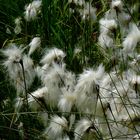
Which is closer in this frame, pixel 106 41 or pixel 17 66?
pixel 17 66

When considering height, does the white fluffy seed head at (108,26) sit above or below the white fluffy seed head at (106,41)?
above

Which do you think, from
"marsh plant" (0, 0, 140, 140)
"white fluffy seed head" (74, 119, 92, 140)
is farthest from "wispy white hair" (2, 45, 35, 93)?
"white fluffy seed head" (74, 119, 92, 140)

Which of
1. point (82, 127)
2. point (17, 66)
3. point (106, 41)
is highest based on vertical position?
point (106, 41)

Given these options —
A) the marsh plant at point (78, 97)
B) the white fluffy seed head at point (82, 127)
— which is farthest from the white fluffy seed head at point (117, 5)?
the white fluffy seed head at point (82, 127)

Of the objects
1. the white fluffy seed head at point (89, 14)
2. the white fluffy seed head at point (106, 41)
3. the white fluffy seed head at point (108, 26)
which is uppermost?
the white fluffy seed head at point (89, 14)

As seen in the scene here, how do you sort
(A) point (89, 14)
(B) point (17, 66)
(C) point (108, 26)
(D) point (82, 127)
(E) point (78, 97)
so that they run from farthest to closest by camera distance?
(A) point (89, 14) < (C) point (108, 26) < (B) point (17, 66) < (E) point (78, 97) < (D) point (82, 127)

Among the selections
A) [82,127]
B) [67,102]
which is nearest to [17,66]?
[67,102]

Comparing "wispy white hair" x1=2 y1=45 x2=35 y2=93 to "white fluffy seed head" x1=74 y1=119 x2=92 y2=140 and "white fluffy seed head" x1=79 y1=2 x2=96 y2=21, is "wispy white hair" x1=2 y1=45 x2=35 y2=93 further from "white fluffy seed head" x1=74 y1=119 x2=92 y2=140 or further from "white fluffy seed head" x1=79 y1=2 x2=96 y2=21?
"white fluffy seed head" x1=79 y1=2 x2=96 y2=21

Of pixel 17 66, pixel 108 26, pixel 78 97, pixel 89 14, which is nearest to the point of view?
pixel 78 97

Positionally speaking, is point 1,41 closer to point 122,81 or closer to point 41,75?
point 41,75

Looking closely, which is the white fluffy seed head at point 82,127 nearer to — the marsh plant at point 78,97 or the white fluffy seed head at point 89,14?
the marsh plant at point 78,97

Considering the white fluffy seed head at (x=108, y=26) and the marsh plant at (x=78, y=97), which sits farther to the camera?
the white fluffy seed head at (x=108, y=26)

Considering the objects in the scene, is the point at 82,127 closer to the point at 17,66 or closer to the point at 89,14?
the point at 17,66

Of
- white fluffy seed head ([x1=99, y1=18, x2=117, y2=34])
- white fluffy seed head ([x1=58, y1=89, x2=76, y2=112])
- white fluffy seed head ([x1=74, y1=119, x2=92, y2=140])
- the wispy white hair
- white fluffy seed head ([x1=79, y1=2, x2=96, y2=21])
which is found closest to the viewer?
white fluffy seed head ([x1=74, y1=119, x2=92, y2=140])
